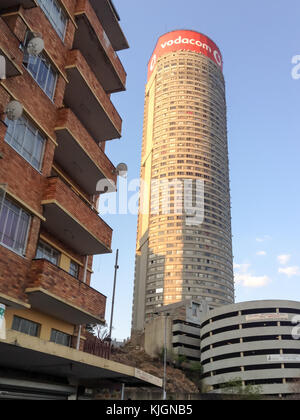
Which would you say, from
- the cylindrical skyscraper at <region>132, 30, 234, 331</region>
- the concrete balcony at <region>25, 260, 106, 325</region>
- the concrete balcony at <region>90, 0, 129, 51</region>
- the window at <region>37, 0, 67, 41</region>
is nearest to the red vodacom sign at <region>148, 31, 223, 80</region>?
the cylindrical skyscraper at <region>132, 30, 234, 331</region>

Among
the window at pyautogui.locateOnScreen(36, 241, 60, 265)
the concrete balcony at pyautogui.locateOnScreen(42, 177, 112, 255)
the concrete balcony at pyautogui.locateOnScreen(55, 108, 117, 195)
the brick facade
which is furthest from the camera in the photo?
the concrete balcony at pyautogui.locateOnScreen(55, 108, 117, 195)

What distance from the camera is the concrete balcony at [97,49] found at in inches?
720

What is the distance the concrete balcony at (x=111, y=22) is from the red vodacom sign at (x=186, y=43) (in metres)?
175

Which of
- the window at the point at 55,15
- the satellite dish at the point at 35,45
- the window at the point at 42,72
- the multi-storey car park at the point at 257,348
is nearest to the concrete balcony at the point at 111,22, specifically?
the window at the point at 55,15

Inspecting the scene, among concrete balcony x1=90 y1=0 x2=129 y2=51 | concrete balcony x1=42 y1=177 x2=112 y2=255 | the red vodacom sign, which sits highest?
the red vodacom sign

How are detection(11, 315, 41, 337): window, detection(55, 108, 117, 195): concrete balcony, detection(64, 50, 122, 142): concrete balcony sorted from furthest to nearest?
detection(64, 50, 122, 142): concrete balcony, detection(55, 108, 117, 195): concrete balcony, detection(11, 315, 41, 337): window

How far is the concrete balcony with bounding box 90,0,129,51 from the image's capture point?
2052 cm

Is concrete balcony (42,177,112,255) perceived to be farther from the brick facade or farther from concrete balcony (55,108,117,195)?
concrete balcony (55,108,117,195)

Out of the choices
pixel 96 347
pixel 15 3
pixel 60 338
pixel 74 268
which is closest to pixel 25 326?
pixel 60 338

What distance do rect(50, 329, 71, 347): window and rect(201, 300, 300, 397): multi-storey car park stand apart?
72.0 m

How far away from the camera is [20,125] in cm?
1400

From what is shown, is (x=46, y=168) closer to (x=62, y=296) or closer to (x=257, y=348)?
(x=62, y=296)

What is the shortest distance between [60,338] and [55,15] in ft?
41.2
